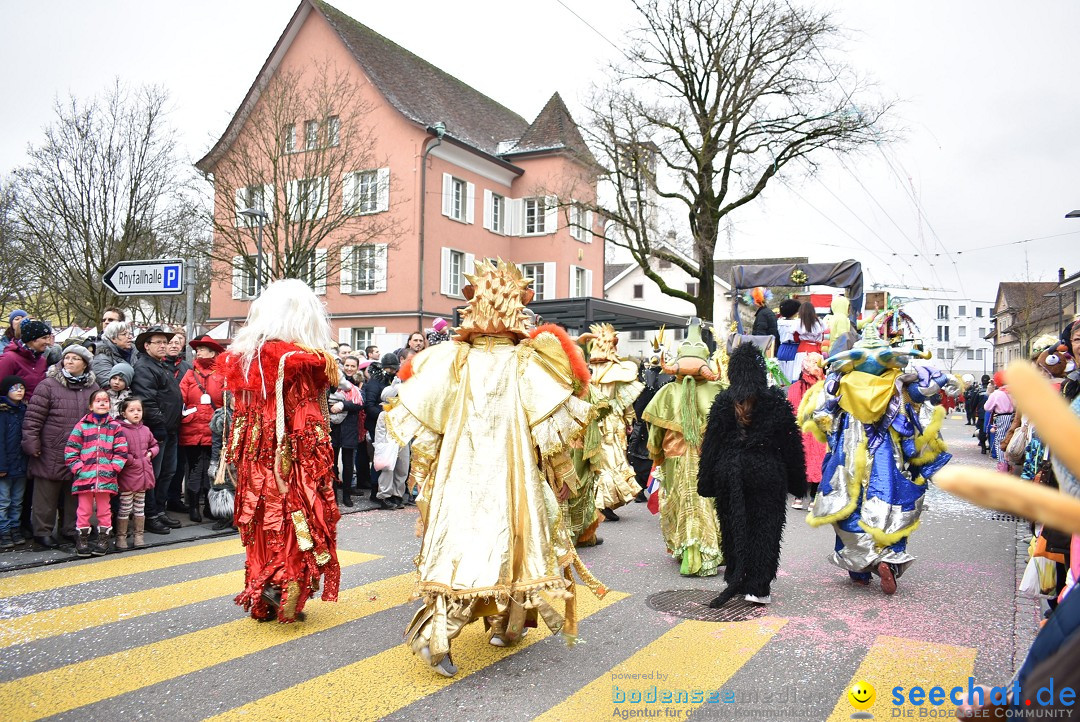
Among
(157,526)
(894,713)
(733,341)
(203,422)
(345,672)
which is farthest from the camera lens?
(733,341)

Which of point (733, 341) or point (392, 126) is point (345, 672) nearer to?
point (733, 341)

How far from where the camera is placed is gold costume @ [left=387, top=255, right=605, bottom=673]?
4105mm

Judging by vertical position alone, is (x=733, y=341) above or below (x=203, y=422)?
above

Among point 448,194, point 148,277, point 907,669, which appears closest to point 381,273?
point 448,194

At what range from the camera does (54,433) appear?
6.91 metres

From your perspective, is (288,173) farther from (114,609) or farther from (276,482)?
(276,482)

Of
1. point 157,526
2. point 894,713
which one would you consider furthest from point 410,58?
point 894,713

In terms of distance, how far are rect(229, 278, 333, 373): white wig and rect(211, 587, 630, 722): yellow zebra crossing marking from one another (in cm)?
202

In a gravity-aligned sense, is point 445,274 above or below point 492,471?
above

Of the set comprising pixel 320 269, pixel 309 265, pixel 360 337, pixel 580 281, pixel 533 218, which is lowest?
pixel 360 337

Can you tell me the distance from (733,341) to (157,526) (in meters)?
6.89

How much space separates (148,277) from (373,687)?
252 inches

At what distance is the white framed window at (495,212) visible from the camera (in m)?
30.0

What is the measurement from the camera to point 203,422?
8.34 m
